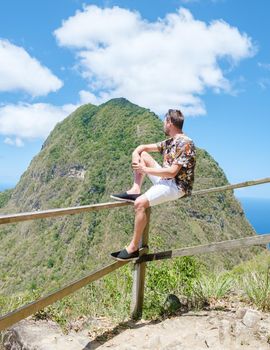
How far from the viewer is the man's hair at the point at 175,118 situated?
505 centimetres

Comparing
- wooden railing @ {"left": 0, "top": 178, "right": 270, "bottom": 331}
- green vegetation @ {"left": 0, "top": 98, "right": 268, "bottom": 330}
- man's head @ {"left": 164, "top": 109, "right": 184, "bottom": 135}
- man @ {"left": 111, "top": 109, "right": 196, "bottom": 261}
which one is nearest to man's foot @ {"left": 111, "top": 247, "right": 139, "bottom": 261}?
man @ {"left": 111, "top": 109, "right": 196, "bottom": 261}

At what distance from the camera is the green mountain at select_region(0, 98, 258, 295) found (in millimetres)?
106062

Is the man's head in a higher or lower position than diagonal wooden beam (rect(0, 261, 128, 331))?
higher

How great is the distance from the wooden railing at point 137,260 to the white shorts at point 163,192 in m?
0.22

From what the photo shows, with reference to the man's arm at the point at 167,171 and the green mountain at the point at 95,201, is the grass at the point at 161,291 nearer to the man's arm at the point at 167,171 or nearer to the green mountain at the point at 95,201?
the man's arm at the point at 167,171

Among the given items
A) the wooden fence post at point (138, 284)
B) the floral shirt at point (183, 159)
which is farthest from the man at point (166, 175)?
the wooden fence post at point (138, 284)

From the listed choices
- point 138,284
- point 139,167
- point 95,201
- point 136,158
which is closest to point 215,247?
point 138,284

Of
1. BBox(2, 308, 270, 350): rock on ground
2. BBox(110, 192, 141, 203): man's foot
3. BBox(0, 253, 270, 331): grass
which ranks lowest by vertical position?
BBox(2, 308, 270, 350): rock on ground

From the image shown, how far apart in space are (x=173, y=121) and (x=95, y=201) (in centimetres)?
14254

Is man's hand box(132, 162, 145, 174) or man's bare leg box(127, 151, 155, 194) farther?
man's bare leg box(127, 151, 155, 194)

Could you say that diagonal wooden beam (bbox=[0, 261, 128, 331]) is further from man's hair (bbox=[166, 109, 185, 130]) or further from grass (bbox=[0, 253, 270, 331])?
man's hair (bbox=[166, 109, 185, 130])

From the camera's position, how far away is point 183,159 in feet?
16.0

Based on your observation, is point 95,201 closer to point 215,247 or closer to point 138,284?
point 138,284

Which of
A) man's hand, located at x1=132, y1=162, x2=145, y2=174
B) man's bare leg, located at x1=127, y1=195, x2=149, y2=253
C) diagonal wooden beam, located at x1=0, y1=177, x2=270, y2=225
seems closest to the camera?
diagonal wooden beam, located at x1=0, y1=177, x2=270, y2=225
